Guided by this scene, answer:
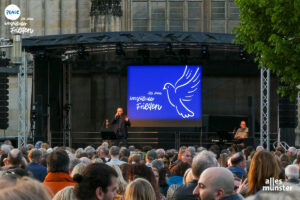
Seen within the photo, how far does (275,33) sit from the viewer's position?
72.8 ft

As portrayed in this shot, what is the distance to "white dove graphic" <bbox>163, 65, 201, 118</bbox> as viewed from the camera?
29406mm

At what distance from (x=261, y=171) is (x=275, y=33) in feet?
52.6

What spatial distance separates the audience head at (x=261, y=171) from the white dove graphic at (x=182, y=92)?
22.7 meters

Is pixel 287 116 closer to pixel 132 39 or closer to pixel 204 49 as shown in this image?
pixel 204 49

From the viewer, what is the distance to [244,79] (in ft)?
108

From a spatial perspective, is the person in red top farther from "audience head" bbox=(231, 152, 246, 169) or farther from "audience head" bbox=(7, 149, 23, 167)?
"audience head" bbox=(231, 152, 246, 169)

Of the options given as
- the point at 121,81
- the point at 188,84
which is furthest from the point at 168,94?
the point at 121,81

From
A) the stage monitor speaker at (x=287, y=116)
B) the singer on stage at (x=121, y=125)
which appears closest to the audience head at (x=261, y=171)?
the stage monitor speaker at (x=287, y=116)

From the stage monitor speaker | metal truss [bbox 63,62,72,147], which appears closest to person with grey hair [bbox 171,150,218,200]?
the stage monitor speaker

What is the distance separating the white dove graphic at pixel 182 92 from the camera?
2941 cm

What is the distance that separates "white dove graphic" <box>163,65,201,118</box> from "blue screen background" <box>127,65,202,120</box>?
0.10 m

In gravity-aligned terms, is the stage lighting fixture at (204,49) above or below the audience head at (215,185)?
above

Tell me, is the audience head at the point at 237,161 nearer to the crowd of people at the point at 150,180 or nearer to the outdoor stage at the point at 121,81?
the crowd of people at the point at 150,180

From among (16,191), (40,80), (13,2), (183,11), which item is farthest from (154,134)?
(16,191)
